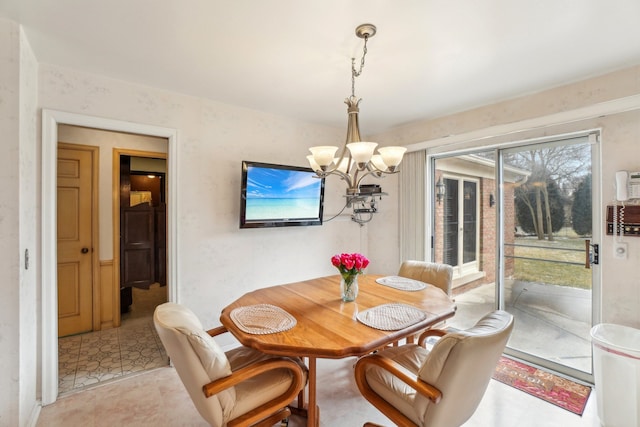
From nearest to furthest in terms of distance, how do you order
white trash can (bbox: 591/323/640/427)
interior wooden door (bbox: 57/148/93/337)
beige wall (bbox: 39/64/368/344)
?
white trash can (bbox: 591/323/640/427)
beige wall (bbox: 39/64/368/344)
interior wooden door (bbox: 57/148/93/337)

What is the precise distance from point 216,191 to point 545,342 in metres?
3.50

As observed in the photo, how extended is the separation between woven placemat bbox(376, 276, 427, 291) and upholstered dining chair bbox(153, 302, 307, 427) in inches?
43.1

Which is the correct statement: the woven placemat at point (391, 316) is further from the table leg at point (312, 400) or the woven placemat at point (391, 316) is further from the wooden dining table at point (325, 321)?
the table leg at point (312, 400)

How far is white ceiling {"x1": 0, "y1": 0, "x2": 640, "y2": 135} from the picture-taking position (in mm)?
1543

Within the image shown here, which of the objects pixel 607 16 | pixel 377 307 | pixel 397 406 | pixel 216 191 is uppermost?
pixel 607 16

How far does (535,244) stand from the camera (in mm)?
2762

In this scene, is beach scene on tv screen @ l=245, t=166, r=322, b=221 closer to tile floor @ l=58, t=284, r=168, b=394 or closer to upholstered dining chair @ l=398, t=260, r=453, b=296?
upholstered dining chair @ l=398, t=260, r=453, b=296

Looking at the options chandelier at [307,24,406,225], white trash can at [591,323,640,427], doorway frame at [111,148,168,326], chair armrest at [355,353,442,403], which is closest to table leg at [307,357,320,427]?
chair armrest at [355,353,442,403]

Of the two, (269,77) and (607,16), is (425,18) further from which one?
(269,77)

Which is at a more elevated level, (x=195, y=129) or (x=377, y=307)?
(x=195, y=129)

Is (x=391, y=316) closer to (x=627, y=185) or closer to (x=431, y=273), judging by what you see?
(x=431, y=273)

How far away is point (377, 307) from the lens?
190 cm

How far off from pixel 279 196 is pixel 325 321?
5.61 feet

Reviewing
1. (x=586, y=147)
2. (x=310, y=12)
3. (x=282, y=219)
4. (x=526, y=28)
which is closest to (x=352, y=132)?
(x=310, y=12)
